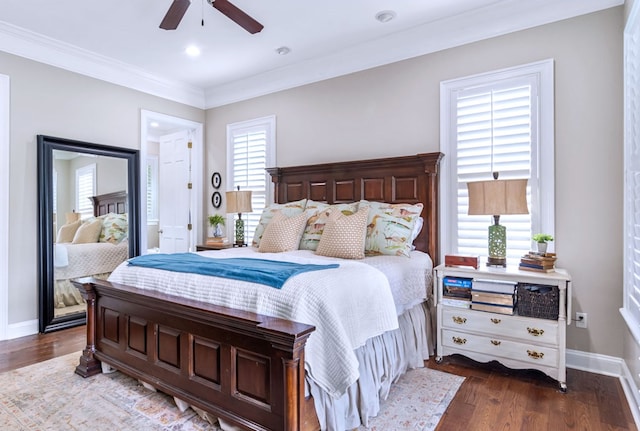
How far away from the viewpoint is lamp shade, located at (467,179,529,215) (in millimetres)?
2631

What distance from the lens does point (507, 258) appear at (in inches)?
119

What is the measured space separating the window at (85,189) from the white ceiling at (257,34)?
1084 mm

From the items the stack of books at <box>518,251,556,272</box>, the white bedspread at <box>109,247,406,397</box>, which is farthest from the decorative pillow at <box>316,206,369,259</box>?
the stack of books at <box>518,251,556,272</box>

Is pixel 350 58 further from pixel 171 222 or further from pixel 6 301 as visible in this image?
pixel 6 301

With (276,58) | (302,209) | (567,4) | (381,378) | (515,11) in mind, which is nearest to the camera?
(381,378)

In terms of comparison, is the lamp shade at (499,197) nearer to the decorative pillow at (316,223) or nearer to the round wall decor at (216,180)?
the decorative pillow at (316,223)

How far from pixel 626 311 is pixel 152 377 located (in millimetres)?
3108

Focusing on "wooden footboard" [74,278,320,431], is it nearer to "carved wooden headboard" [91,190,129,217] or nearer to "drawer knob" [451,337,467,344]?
"drawer knob" [451,337,467,344]

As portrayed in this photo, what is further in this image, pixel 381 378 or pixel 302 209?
pixel 302 209

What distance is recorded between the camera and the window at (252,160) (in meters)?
4.64

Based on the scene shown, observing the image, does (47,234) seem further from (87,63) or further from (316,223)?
(316,223)

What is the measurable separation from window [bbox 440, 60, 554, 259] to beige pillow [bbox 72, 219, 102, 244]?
12.2 feet

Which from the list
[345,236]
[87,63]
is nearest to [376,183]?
[345,236]

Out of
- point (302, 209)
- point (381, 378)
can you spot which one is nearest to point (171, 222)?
point (302, 209)
